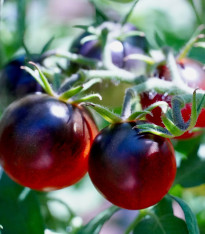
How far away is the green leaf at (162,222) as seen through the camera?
3.01 ft

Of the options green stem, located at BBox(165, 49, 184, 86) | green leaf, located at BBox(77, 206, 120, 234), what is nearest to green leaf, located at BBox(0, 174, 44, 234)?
green leaf, located at BBox(77, 206, 120, 234)

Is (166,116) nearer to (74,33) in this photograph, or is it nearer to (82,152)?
(82,152)

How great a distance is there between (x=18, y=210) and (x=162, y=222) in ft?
0.88

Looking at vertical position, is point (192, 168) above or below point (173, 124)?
below

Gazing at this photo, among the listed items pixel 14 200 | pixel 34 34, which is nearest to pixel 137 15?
pixel 34 34

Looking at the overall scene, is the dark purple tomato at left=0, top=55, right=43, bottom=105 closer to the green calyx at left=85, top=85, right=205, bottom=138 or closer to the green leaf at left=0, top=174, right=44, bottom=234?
the green leaf at left=0, top=174, right=44, bottom=234

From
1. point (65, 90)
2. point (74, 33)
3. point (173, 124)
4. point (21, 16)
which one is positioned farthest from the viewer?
point (74, 33)

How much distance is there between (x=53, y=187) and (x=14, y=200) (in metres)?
0.17

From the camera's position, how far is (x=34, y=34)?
1602 mm

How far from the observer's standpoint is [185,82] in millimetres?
Result: 995

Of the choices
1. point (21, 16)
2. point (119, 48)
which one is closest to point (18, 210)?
point (119, 48)

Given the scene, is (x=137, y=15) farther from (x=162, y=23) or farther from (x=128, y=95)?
(x=128, y=95)

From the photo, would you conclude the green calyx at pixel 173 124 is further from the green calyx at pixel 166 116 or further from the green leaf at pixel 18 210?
the green leaf at pixel 18 210

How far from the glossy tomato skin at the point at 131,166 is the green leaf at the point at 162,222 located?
0.13 m
